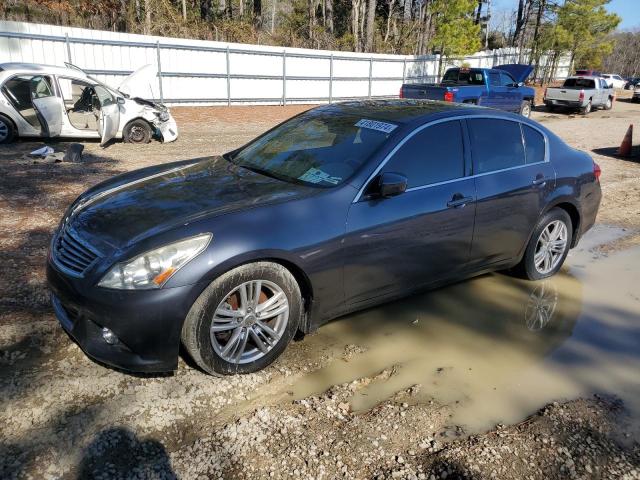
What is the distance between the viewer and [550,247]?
505 cm

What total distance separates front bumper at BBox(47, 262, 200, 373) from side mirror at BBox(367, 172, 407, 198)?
1.38 m

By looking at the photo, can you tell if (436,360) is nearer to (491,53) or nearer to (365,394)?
(365,394)

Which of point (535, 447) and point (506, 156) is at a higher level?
point (506, 156)

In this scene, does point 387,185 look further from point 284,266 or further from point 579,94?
point 579,94

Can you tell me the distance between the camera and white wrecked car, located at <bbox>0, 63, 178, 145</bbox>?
9.98 metres

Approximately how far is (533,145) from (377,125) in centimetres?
165

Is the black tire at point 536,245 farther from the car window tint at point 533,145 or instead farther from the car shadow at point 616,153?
the car shadow at point 616,153

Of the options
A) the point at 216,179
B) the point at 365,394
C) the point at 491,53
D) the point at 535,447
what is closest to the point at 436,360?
the point at 365,394

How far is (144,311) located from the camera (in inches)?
112

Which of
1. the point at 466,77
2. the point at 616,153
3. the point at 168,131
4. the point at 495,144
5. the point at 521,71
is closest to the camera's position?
the point at 495,144

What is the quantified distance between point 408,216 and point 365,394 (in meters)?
1.26

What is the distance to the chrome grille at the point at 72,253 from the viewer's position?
9.94 ft

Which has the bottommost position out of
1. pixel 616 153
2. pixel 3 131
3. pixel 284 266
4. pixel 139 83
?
pixel 616 153

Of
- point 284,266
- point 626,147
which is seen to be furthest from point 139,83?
point 626,147
